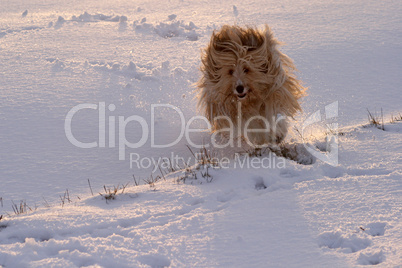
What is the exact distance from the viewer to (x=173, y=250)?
197 centimetres

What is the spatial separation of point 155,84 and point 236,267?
309 centimetres

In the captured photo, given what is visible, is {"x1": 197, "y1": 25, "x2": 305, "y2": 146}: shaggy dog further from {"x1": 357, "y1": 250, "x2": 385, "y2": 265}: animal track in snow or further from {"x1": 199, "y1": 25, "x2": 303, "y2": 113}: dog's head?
{"x1": 357, "y1": 250, "x2": 385, "y2": 265}: animal track in snow

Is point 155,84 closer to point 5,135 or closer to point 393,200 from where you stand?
point 5,135

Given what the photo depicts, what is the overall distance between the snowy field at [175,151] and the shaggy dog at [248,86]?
0.29 metres

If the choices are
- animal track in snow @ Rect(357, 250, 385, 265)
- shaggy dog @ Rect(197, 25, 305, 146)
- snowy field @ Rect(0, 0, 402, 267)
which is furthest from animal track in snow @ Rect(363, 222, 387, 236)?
shaggy dog @ Rect(197, 25, 305, 146)

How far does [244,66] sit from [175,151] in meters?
0.92

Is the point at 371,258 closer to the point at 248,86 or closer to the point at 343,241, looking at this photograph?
the point at 343,241

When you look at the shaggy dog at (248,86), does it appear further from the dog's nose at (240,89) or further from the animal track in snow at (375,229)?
the animal track in snow at (375,229)

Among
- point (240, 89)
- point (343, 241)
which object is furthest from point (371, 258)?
point (240, 89)

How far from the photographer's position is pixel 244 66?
3.68 meters

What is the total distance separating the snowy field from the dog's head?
0.51 meters

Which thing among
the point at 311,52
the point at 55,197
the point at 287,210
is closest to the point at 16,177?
the point at 55,197

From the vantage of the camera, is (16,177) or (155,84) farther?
(155,84)

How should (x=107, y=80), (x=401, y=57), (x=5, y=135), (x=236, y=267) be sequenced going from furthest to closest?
(x=401, y=57) → (x=107, y=80) → (x=5, y=135) → (x=236, y=267)
